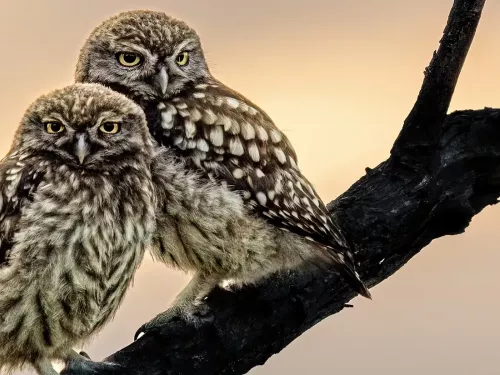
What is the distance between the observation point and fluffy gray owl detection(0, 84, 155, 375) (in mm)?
3367

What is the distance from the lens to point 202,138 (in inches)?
149

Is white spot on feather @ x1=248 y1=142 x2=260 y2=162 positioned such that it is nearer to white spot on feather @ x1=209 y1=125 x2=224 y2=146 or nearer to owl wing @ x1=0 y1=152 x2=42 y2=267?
white spot on feather @ x1=209 y1=125 x2=224 y2=146

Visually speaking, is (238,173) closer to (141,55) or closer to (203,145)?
(203,145)

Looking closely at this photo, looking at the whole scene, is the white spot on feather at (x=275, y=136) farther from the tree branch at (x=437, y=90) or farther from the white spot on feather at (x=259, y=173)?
the tree branch at (x=437, y=90)

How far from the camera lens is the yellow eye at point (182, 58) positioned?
3.83 metres

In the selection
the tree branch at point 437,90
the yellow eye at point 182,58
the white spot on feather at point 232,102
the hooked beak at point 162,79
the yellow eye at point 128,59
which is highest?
the yellow eye at point 128,59

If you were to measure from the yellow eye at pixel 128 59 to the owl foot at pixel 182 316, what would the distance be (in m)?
0.81

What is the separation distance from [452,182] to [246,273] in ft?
2.63

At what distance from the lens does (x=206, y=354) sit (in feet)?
12.2

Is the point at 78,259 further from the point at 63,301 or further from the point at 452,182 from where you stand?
the point at 452,182

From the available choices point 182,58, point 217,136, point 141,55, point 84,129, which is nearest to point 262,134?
point 217,136

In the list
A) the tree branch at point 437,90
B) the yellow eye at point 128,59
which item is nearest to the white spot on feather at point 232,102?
the yellow eye at point 128,59

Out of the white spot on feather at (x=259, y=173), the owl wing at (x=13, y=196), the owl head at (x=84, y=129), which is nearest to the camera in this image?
the owl head at (x=84, y=129)

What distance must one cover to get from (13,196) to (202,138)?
0.65 m
